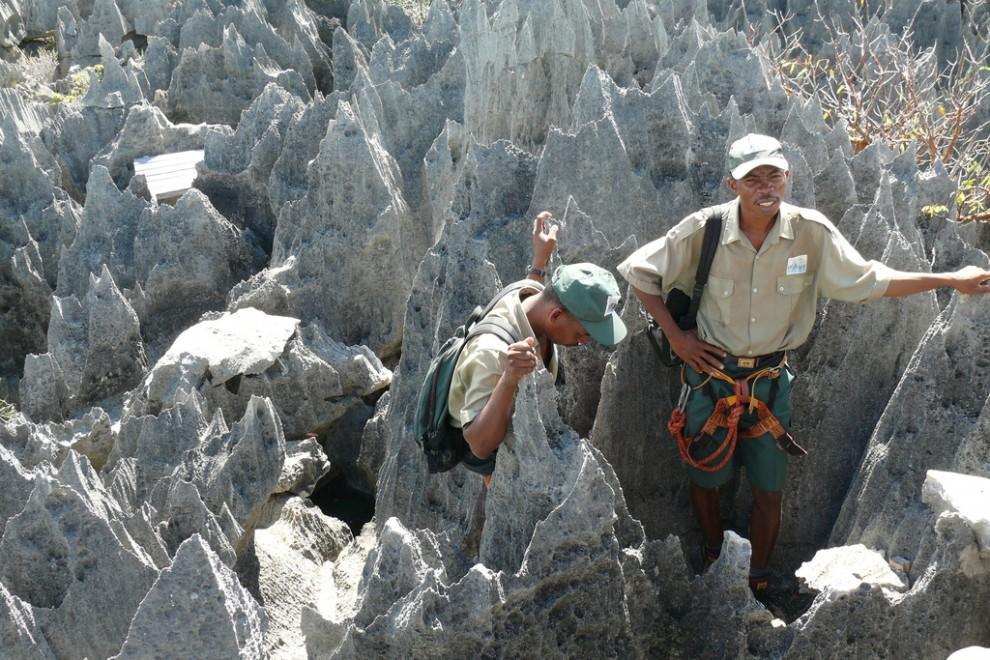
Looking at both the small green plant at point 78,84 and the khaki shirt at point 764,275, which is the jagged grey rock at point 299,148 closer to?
the khaki shirt at point 764,275

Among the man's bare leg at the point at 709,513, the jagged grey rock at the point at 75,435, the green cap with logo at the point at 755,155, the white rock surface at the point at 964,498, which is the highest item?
the green cap with logo at the point at 755,155

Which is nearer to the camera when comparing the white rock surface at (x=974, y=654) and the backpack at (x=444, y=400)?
the white rock surface at (x=974, y=654)

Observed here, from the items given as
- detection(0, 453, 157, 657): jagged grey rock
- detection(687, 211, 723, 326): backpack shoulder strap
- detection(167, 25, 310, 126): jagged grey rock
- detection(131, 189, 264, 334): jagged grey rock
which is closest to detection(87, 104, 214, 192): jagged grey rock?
detection(167, 25, 310, 126): jagged grey rock

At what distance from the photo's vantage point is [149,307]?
300 inches

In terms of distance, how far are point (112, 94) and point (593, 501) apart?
9.84m

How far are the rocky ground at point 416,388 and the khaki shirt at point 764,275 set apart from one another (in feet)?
1.54

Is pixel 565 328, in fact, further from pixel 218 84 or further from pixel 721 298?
pixel 218 84

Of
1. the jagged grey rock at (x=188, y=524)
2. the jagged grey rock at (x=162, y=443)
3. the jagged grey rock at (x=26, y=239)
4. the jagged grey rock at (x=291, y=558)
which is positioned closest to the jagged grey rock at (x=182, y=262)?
the jagged grey rock at (x=26, y=239)

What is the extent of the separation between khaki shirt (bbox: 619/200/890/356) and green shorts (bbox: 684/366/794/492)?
A: 0.50ft

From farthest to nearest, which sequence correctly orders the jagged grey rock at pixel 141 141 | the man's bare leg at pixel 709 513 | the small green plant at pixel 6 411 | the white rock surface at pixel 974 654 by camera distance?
1. the jagged grey rock at pixel 141 141
2. the small green plant at pixel 6 411
3. the man's bare leg at pixel 709 513
4. the white rock surface at pixel 974 654

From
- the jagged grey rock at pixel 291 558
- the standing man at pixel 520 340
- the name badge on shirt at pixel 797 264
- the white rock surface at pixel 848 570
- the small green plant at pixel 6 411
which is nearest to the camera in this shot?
the standing man at pixel 520 340

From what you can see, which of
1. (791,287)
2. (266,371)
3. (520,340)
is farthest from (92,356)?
(791,287)

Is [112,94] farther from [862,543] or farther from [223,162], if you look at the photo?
[862,543]

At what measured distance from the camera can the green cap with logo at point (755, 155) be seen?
385 cm
